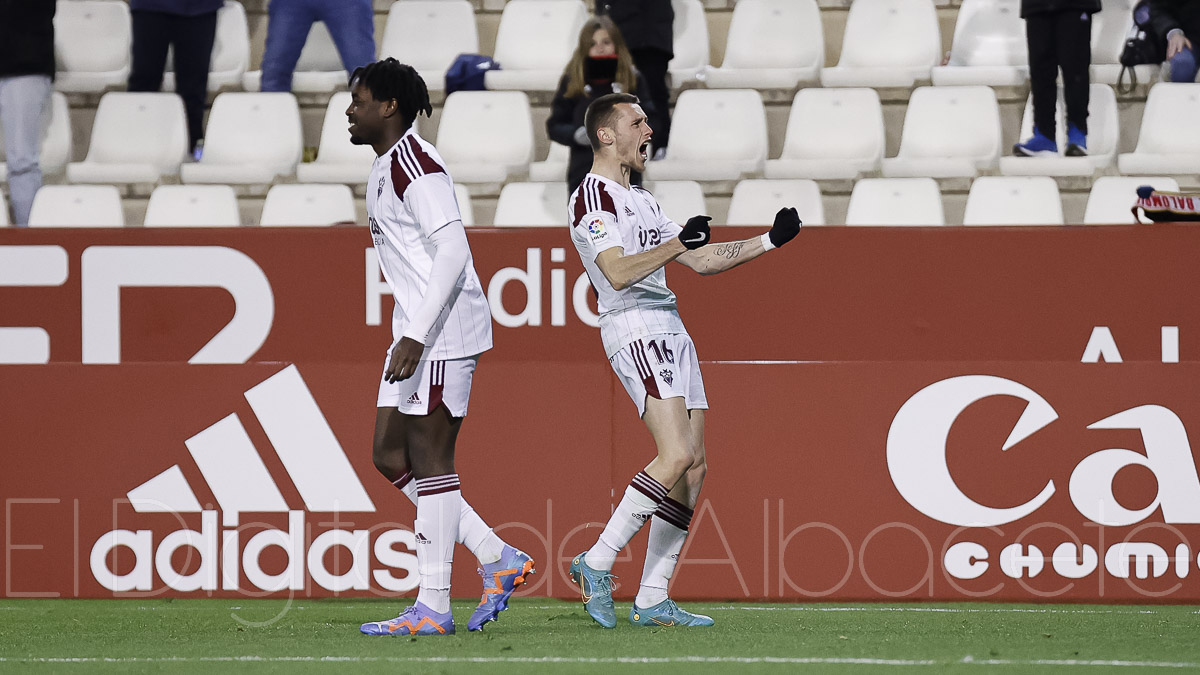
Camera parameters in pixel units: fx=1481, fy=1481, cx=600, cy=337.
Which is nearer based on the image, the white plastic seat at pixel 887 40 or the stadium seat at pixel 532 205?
the stadium seat at pixel 532 205

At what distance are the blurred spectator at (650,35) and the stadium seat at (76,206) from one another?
9.44 feet

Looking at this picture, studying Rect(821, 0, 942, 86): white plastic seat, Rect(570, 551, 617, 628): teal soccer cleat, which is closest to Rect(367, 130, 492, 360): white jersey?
Rect(570, 551, 617, 628): teal soccer cleat

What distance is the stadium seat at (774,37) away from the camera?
9.12 meters

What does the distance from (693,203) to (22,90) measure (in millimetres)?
3737

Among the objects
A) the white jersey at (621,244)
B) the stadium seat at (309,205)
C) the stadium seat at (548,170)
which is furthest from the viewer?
the stadium seat at (548,170)

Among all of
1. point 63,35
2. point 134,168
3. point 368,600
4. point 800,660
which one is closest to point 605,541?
point 800,660

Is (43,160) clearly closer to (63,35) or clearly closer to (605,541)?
(63,35)

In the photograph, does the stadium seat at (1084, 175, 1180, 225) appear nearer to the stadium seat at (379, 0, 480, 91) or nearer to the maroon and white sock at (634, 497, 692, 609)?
the maroon and white sock at (634, 497, 692, 609)

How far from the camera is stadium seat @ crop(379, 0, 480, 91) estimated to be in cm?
937

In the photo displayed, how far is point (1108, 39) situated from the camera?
902cm

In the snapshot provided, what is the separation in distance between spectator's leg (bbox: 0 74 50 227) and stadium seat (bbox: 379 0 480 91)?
222cm

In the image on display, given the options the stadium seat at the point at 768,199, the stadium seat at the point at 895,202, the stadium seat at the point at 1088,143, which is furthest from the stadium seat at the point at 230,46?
the stadium seat at the point at 1088,143

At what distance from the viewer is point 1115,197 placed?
7.71 m

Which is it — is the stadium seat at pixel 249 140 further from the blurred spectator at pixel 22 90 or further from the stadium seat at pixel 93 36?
the stadium seat at pixel 93 36
